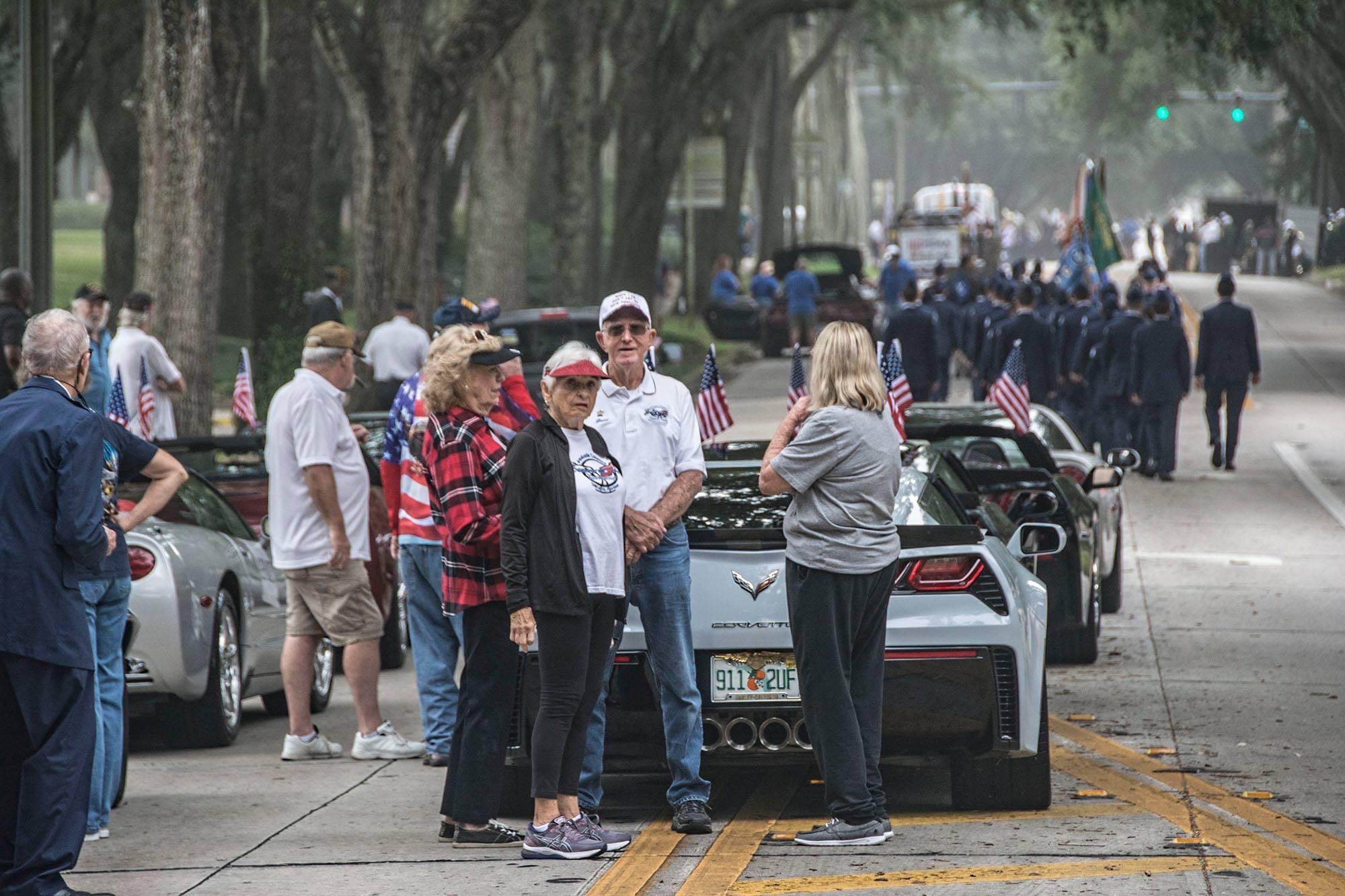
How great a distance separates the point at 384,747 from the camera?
9094mm

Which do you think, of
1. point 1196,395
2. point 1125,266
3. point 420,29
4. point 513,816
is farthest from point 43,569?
point 1125,266

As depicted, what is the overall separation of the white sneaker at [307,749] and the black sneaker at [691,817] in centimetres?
254

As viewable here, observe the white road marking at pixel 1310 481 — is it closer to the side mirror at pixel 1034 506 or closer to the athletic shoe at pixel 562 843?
the side mirror at pixel 1034 506

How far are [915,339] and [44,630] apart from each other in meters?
17.1

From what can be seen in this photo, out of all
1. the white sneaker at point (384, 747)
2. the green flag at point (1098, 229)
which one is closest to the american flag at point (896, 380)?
the white sneaker at point (384, 747)

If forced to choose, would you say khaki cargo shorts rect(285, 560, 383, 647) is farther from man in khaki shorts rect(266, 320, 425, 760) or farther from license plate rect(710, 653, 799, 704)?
license plate rect(710, 653, 799, 704)

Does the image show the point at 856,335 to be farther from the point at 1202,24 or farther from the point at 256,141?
the point at 256,141

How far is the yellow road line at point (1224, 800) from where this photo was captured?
6.88 m

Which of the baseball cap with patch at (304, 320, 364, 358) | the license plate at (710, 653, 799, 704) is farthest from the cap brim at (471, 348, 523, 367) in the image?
the baseball cap with patch at (304, 320, 364, 358)

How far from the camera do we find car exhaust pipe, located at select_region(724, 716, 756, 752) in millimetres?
7320

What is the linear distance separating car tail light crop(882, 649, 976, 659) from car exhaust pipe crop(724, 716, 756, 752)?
56 cm

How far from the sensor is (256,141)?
2786 centimetres

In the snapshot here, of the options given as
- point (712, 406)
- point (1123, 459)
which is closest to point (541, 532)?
point (712, 406)

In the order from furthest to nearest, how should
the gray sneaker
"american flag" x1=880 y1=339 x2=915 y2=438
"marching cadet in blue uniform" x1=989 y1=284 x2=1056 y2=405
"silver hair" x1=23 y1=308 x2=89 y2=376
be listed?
"marching cadet in blue uniform" x1=989 y1=284 x2=1056 y2=405
"american flag" x1=880 y1=339 x2=915 y2=438
the gray sneaker
"silver hair" x1=23 y1=308 x2=89 y2=376
